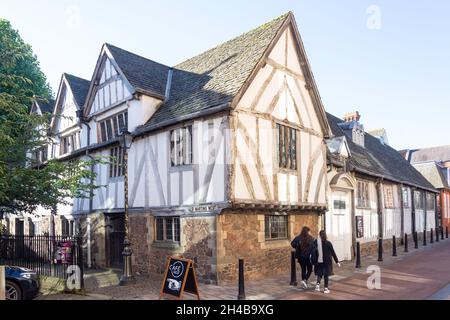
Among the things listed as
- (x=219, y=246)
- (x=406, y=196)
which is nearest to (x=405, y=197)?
(x=406, y=196)

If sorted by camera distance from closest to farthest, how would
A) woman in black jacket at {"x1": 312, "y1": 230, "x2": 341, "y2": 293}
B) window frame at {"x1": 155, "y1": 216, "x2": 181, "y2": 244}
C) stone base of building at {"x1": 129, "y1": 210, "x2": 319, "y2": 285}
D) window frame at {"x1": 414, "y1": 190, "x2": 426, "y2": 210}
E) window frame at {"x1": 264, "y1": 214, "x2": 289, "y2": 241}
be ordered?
woman in black jacket at {"x1": 312, "y1": 230, "x2": 341, "y2": 293} < stone base of building at {"x1": 129, "y1": 210, "x2": 319, "y2": 285} < window frame at {"x1": 155, "y1": 216, "x2": 181, "y2": 244} < window frame at {"x1": 264, "y1": 214, "x2": 289, "y2": 241} < window frame at {"x1": 414, "y1": 190, "x2": 426, "y2": 210}

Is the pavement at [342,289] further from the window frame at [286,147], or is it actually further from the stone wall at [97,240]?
the stone wall at [97,240]

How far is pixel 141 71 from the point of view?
14.6 meters

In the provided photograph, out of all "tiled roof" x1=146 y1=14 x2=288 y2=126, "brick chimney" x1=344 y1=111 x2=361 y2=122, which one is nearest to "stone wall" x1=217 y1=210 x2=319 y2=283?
"tiled roof" x1=146 y1=14 x2=288 y2=126

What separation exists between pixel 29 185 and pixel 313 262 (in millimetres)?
7859

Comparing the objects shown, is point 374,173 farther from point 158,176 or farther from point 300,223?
point 158,176

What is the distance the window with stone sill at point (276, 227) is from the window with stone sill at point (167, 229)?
285cm

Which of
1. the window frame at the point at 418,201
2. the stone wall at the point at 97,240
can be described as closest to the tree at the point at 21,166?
the stone wall at the point at 97,240

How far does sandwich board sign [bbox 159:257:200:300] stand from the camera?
7.67 metres

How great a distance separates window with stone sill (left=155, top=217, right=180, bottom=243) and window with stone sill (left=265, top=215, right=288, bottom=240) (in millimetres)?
2853

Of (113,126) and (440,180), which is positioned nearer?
(113,126)

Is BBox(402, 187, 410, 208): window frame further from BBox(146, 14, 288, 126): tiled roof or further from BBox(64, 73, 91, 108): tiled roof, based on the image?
BBox(64, 73, 91, 108): tiled roof

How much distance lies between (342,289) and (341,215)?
6.60 metres

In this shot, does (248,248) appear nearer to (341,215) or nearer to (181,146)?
(181,146)
